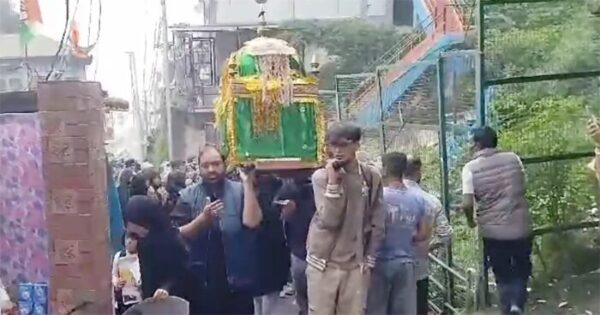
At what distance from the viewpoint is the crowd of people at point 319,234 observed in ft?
18.4

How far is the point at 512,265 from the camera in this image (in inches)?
267

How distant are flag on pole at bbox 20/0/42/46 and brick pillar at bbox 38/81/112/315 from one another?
8283mm

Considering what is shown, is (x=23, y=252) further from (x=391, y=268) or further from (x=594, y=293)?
(x=594, y=293)

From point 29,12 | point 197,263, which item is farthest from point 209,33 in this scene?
point 197,263

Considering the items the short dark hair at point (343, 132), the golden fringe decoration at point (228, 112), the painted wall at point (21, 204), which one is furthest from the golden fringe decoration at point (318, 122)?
the painted wall at point (21, 204)

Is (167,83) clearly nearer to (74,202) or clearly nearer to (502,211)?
(502,211)

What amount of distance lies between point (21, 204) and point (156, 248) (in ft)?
5.41

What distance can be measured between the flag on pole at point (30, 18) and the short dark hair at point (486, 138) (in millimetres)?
7064

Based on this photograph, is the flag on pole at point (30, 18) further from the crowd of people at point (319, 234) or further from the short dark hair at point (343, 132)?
the short dark hair at point (343, 132)

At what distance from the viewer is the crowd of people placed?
5621mm

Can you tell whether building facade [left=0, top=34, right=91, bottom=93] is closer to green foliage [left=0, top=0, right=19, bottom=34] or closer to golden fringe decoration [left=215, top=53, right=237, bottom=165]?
green foliage [left=0, top=0, right=19, bottom=34]

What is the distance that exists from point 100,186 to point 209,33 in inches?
649

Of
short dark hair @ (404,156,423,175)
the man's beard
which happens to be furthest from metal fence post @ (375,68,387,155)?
the man's beard

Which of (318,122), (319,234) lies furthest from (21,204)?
(319,234)
